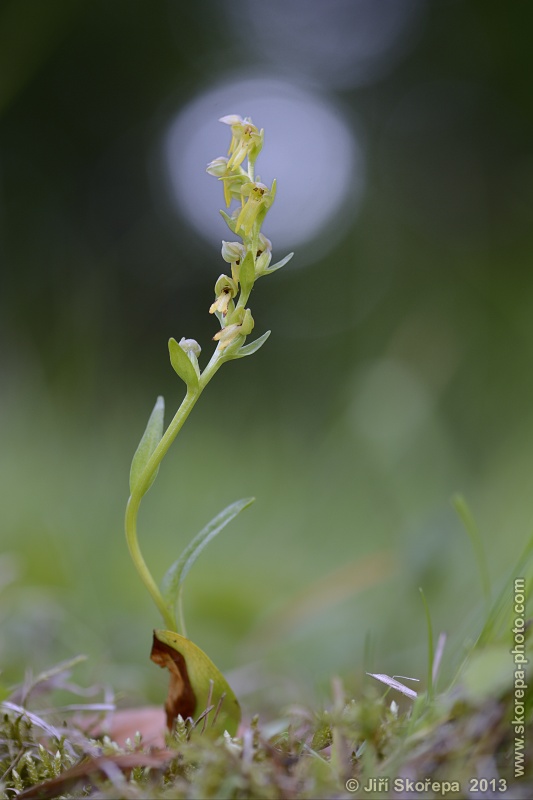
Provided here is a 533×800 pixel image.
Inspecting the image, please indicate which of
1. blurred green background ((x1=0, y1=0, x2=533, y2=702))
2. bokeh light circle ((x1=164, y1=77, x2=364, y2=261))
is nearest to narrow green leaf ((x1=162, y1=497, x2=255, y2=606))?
blurred green background ((x1=0, y1=0, x2=533, y2=702))

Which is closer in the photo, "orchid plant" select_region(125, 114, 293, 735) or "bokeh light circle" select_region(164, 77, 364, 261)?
"orchid plant" select_region(125, 114, 293, 735)

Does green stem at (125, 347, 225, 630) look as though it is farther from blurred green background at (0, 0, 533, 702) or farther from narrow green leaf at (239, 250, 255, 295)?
blurred green background at (0, 0, 533, 702)

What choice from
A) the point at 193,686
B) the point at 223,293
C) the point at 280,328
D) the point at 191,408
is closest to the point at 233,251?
the point at 223,293

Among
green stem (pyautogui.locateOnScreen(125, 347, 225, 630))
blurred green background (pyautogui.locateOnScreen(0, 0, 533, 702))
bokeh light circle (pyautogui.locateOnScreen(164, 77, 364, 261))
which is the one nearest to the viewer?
green stem (pyautogui.locateOnScreen(125, 347, 225, 630))

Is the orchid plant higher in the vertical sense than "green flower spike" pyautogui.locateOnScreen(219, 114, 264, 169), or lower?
lower

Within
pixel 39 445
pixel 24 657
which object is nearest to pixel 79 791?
pixel 24 657

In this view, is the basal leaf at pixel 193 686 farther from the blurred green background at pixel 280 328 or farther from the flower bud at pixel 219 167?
the flower bud at pixel 219 167

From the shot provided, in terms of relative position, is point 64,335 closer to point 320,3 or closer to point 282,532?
point 282,532
